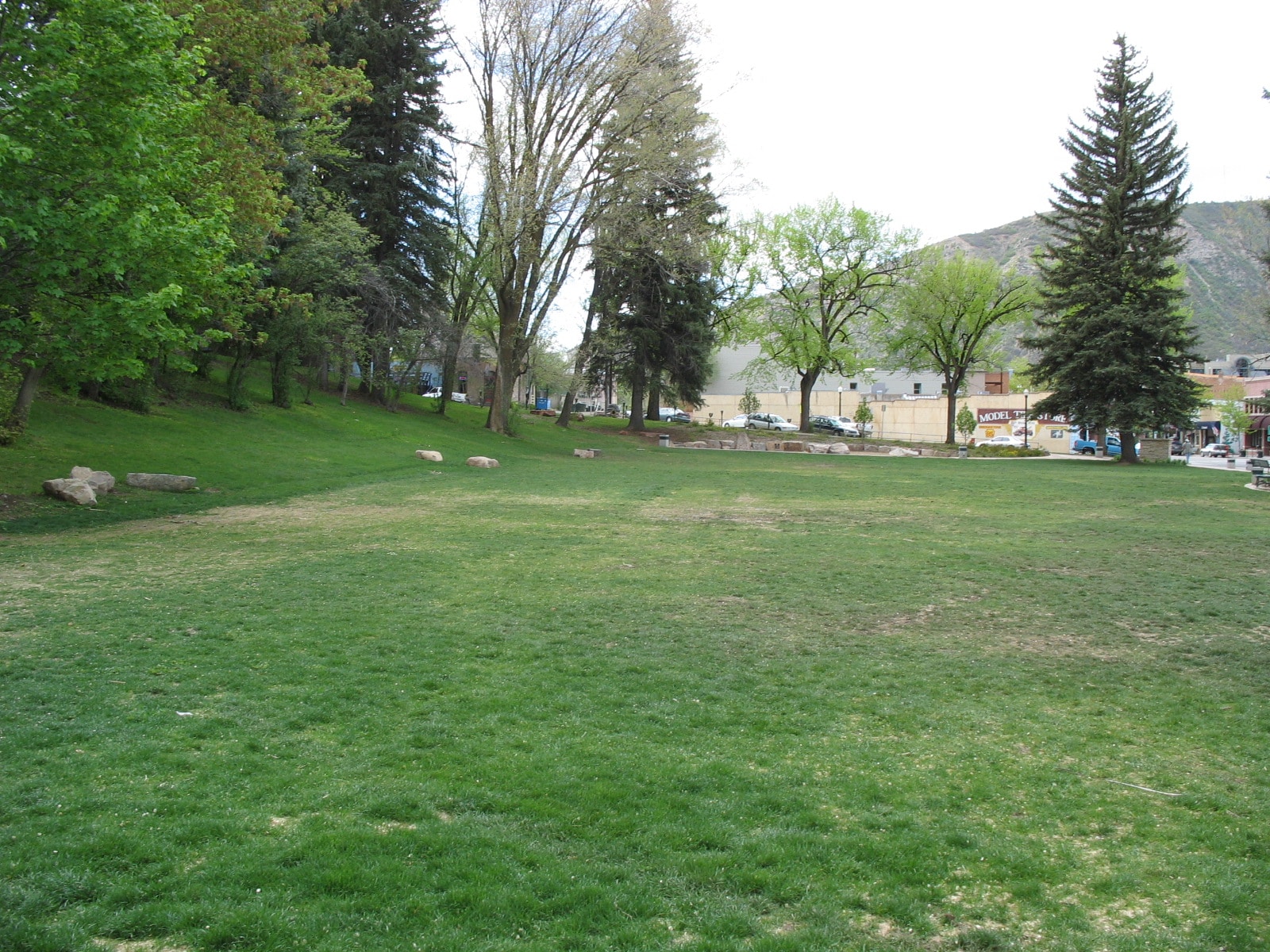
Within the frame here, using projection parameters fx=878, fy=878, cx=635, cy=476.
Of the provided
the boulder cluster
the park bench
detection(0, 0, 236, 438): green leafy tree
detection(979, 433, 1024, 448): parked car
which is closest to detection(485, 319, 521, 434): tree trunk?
the boulder cluster

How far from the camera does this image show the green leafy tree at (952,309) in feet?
164

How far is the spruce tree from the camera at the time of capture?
36.1 metres

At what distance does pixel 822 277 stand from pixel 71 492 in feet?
140

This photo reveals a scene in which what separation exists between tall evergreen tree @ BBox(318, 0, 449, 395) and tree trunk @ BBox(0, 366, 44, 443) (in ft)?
55.7

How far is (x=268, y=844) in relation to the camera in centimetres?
406

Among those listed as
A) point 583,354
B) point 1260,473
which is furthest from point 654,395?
point 1260,473

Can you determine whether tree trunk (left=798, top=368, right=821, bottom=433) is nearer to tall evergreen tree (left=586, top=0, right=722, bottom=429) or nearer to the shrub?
tall evergreen tree (left=586, top=0, right=722, bottom=429)

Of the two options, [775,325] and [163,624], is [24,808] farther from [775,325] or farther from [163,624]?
[775,325]

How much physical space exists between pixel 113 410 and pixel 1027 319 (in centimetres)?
4713

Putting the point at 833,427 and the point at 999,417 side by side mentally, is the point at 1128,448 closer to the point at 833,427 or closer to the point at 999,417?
the point at 833,427

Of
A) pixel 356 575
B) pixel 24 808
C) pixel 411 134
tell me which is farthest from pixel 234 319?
pixel 411 134

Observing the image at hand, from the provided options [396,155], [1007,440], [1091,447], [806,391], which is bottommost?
[1091,447]

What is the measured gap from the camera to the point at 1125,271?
36500mm

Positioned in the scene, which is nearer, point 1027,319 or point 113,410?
point 113,410
